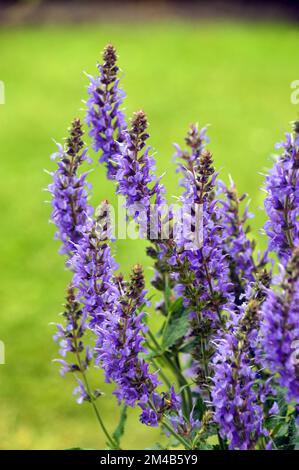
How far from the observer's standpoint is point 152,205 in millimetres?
2168

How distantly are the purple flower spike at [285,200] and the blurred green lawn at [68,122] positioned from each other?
2.36 meters

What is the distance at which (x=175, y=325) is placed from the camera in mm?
2521

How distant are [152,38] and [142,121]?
10.9 m

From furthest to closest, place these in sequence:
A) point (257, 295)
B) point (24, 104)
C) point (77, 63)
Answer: point (77, 63) → point (24, 104) → point (257, 295)

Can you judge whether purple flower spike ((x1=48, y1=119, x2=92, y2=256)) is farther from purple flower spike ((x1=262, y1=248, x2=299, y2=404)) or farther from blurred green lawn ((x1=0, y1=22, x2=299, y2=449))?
blurred green lawn ((x1=0, y1=22, x2=299, y2=449))

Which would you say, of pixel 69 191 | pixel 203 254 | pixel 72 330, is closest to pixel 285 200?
pixel 203 254

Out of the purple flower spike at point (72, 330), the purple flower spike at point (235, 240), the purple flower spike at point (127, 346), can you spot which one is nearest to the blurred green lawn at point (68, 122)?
the purple flower spike at point (72, 330)

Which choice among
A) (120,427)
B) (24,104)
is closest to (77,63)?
(24,104)

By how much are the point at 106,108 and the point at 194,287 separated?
60 centimetres

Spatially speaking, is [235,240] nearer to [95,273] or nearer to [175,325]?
[175,325]

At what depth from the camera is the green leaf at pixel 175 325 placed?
245cm

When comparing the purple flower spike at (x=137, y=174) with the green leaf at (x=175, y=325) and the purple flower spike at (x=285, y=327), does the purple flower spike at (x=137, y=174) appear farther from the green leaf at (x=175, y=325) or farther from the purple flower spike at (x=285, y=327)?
the purple flower spike at (x=285, y=327)
